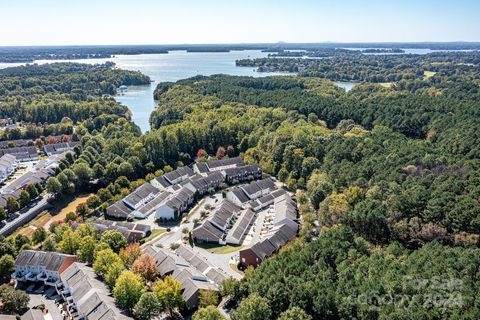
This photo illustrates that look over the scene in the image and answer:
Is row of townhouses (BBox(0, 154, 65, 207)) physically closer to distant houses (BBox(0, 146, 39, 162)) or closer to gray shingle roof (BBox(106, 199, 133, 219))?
distant houses (BBox(0, 146, 39, 162))

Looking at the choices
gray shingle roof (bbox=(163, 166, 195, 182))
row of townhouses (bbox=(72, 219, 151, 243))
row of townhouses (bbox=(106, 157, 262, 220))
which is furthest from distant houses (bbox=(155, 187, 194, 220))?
gray shingle roof (bbox=(163, 166, 195, 182))

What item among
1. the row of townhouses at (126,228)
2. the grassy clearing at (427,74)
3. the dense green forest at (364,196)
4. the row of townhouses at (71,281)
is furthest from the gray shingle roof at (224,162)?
the grassy clearing at (427,74)

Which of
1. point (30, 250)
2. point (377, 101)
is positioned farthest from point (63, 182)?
point (377, 101)

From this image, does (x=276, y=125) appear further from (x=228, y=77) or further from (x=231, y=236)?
(x=228, y=77)

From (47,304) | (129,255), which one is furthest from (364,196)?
(47,304)

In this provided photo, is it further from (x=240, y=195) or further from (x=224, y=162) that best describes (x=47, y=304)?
(x=224, y=162)

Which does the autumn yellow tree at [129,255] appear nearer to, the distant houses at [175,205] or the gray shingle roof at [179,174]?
the distant houses at [175,205]

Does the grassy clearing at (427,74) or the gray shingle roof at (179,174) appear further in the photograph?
the grassy clearing at (427,74)
